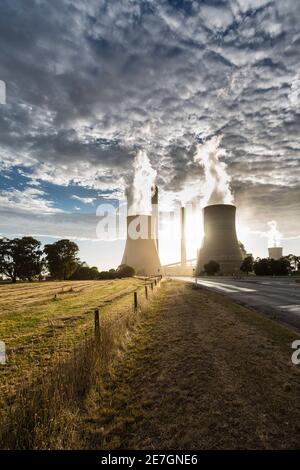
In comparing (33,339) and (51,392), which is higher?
(51,392)

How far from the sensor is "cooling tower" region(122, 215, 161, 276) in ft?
244

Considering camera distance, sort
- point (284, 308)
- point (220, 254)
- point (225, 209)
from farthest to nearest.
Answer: point (220, 254)
point (225, 209)
point (284, 308)

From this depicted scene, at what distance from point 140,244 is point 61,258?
2139 cm

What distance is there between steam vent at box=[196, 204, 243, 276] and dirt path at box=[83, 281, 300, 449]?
221ft

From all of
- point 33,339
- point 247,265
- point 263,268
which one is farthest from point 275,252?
point 33,339

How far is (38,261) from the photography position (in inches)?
3031

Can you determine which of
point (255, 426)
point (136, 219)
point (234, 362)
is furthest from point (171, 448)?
point (136, 219)

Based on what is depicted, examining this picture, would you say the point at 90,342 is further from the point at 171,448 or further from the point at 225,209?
the point at 225,209

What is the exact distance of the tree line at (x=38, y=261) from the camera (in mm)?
73312

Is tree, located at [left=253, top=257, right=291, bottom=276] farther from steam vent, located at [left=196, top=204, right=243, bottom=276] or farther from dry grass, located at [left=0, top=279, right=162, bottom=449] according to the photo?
dry grass, located at [left=0, top=279, right=162, bottom=449]

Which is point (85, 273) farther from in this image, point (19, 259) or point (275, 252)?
point (275, 252)

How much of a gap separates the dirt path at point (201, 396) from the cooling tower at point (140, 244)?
6541 cm
